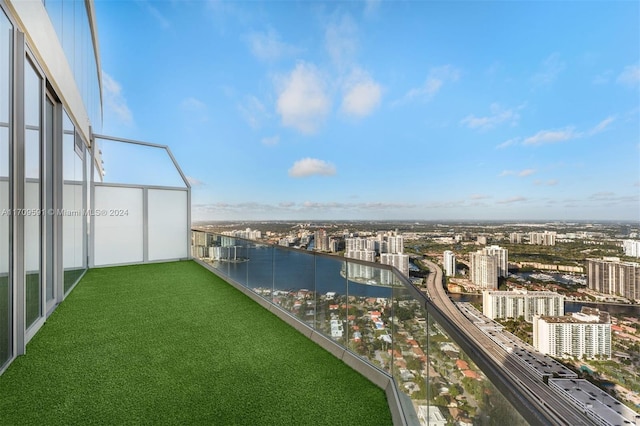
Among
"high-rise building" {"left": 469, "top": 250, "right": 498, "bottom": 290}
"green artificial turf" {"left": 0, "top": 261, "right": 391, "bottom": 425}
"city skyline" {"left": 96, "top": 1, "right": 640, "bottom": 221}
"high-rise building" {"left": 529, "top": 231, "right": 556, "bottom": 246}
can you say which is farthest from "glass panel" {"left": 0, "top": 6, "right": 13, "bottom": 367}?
"high-rise building" {"left": 529, "top": 231, "right": 556, "bottom": 246}

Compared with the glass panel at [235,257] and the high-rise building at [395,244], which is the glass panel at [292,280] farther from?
the high-rise building at [395,244]

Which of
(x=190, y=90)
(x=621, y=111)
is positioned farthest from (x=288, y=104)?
(x=621, y=111)

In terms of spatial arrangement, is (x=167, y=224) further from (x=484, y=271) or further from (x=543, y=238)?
(x=543, y=238)

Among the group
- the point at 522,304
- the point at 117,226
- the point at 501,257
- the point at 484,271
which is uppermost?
the point at 117,226

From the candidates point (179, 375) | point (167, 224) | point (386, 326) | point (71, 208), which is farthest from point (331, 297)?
point (167, 224)

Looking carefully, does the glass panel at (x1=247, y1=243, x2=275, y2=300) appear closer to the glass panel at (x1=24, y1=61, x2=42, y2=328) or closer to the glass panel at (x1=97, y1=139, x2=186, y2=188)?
the glass panel at (x1=24, y1=61, x2=42, y2=328)

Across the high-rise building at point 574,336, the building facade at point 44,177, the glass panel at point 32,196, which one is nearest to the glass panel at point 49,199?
the building facade at point 44,177
